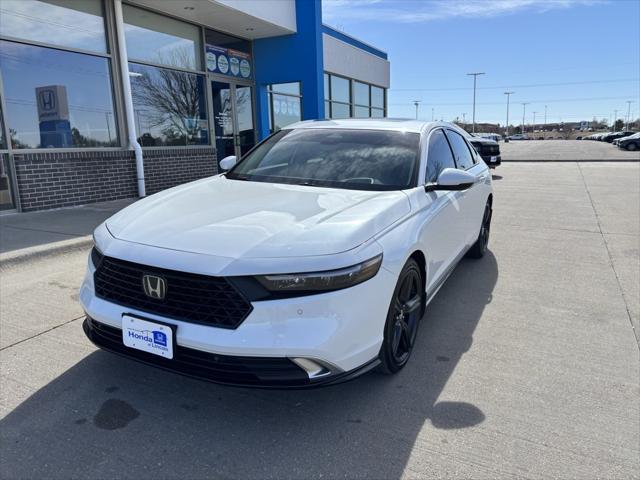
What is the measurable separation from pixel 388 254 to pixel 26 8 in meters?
8.33

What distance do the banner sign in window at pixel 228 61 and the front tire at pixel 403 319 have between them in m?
10.4

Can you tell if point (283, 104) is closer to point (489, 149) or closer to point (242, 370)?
point (489, 149)

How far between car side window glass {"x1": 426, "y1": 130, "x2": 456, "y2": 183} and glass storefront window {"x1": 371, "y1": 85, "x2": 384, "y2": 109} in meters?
18.4

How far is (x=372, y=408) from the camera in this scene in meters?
2.73

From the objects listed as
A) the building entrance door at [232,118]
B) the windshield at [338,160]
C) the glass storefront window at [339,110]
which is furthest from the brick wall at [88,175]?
the glass storefront window at [339,110]

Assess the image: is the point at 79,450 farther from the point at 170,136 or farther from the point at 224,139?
the point at 224,139

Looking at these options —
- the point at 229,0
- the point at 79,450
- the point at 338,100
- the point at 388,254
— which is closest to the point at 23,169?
the point at 229,0

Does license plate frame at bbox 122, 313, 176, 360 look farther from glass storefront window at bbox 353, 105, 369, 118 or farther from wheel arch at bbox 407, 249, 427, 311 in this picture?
glass storefront window at bbox 353, 105, 369, 118

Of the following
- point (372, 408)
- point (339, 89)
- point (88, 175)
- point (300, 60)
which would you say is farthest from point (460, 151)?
point (339, 89)

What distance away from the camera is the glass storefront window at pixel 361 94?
20.1 metres

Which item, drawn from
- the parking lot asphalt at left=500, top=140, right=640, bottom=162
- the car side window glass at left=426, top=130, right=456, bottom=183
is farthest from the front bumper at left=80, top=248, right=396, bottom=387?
the parking lot asphalt at left=500, top=140, right=640, bottom=162

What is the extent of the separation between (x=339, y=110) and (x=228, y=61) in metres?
6.97

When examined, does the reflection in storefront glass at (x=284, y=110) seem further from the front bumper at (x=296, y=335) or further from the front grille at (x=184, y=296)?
the front bumper at (x=296, y=335)

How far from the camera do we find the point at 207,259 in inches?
91.8
